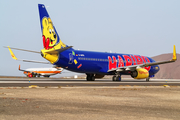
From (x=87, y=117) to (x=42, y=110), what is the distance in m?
1.79

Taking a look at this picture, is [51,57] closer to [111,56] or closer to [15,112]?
[111,56]

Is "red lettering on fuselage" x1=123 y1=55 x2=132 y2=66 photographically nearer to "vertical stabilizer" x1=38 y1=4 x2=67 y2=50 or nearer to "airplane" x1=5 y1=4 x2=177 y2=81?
"airplane" x1=5 y1=4 x2=177 y2=81

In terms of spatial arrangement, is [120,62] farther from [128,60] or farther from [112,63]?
[128,60]

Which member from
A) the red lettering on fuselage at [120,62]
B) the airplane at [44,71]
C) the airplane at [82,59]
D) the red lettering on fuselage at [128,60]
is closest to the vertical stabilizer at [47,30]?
the airplane at [82,59]

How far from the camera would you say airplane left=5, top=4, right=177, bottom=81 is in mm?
30781

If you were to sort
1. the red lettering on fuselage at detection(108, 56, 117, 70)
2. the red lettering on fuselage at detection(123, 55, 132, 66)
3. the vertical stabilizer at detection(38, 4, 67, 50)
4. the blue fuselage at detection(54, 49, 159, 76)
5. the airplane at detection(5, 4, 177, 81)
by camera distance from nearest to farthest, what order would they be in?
the vertical stabilizer at detection(38, 4, 67, 50) → the airplane at detection(5, 4, 177, 81) → the blue fuselage at detection(54, 49, 159, 76) → the red lettering on fuselage at detection(108, 56, 117, 70) → the red lettering on fuselage at detection(123, 55, 132, 66)

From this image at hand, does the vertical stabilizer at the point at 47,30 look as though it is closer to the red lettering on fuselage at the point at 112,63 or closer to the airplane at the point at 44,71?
the red lettering on fuselage at the point at 112,63

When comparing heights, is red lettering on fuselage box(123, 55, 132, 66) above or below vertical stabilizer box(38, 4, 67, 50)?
below

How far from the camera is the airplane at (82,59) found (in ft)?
101

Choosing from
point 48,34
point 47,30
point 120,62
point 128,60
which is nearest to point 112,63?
point 120,62

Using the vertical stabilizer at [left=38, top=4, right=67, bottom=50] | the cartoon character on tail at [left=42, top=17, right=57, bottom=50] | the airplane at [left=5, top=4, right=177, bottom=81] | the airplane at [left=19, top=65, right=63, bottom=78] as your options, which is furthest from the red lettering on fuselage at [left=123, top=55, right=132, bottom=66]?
the airplane at [left=19, top=65, right=63, bottom=78]

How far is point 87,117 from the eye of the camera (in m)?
7.30

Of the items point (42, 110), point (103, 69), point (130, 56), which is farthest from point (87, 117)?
point (130, 56)

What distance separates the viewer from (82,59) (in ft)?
110
